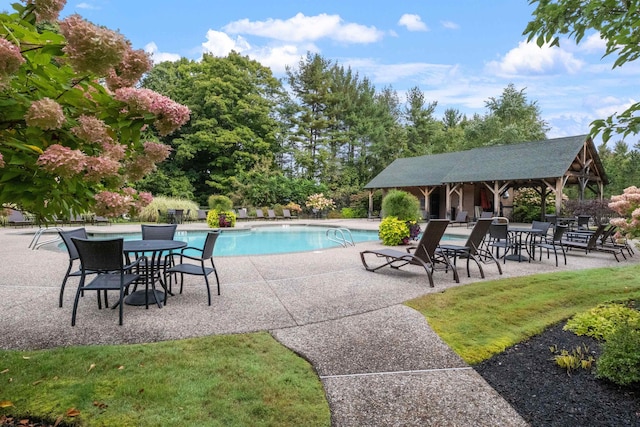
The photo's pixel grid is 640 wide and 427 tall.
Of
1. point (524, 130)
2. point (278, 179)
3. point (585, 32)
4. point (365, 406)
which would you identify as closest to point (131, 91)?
point (365, 406)

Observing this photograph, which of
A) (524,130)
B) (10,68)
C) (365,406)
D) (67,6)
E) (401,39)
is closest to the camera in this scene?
(10,68)

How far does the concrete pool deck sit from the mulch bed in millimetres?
181

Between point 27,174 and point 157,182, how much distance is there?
28.2 metres

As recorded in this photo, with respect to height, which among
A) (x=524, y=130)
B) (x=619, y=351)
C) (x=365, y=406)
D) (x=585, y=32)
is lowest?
(x=365, y=406)

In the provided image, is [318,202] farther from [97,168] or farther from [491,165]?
[97,168]

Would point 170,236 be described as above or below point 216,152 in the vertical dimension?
below

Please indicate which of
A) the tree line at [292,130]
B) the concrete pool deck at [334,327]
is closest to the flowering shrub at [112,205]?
the concrete pool deck at [334,327]

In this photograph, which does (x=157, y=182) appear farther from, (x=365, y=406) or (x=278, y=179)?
(x=365, y=406)

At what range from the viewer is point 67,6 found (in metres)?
1.55

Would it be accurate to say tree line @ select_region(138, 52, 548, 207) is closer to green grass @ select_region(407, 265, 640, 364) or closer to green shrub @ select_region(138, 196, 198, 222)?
green shrub @ select_region(138, 196, 198, 222)

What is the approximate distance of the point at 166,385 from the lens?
247cm

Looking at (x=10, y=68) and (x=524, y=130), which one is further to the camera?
(x=524, y=130)

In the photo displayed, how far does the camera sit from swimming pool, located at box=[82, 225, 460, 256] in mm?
11320

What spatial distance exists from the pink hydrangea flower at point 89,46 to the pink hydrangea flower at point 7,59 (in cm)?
13
